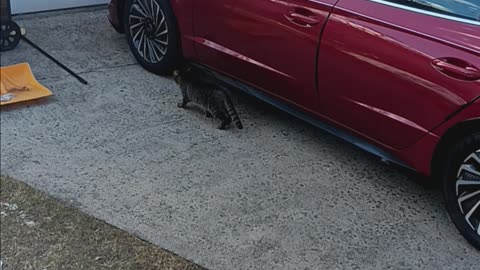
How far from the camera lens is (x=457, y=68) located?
3.42m

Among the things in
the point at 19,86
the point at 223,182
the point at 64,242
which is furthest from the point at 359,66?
the point at 19,86

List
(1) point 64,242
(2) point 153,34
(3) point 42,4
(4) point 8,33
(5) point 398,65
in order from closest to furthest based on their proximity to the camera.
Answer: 1. (1) point 64,242
2. (5) point 398,65
3. (2) point 153,34
4. (4) point 8,33
5. (3) point 42,4

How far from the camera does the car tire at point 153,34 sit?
527 cm

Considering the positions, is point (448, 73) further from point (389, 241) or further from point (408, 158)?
point (389, 241)

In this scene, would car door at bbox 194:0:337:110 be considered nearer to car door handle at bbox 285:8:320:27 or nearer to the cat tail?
car door handle at bbox 285:8:320:27

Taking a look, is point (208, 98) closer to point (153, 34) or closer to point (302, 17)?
point (153, 34)

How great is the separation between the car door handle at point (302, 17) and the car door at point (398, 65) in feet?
0.40

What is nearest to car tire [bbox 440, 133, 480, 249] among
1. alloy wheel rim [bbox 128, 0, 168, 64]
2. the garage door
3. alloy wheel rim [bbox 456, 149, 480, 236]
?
alloy wheel rim [bbox 456, 149, 480, 236]

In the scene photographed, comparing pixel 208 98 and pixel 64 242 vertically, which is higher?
pixel 208 98

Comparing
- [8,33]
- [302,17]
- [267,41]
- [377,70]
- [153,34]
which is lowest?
[8,33]

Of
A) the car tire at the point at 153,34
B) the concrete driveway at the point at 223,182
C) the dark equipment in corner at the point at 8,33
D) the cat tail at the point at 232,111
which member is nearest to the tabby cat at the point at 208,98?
the cat tail at the point at 232,111

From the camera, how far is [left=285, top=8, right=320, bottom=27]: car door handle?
4.05m

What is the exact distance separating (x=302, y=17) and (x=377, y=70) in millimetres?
613

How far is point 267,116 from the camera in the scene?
→ 16.6 feet
